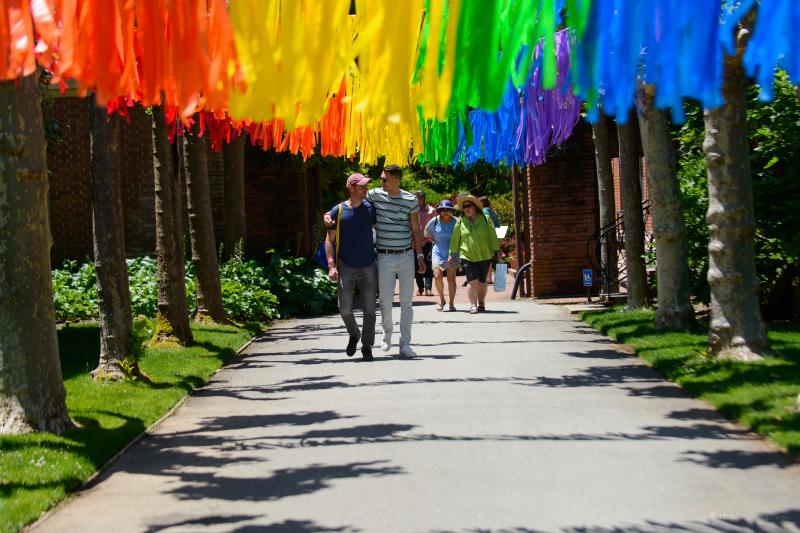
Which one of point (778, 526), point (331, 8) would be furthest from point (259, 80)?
point (778, 526)

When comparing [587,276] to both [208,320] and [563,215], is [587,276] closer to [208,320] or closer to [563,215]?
[563,215]

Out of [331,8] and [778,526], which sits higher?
[331,8]

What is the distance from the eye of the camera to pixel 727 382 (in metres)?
9.51

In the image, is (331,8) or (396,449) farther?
(396,449)

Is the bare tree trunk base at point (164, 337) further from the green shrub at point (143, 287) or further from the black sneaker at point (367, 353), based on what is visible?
the green shrub at point (143, 287)

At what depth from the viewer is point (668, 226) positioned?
531 inches

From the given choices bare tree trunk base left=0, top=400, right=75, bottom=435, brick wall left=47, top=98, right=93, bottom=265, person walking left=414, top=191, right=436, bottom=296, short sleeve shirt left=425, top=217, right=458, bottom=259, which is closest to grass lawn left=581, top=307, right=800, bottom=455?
bare tree trunk base left=0, top=400, right=75, bottom=435

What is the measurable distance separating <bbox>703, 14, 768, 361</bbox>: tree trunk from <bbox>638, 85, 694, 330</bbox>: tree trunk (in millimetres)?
2721

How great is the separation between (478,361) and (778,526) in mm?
6915

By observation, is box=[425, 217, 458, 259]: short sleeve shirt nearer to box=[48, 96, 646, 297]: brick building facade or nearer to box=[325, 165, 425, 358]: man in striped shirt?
box=[48, 96, 646, 297]: brick building facade

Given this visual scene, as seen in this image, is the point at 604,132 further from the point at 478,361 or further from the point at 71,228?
the point at 71,228

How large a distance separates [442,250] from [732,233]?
10.3m

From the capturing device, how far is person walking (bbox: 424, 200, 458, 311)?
64.4 feet

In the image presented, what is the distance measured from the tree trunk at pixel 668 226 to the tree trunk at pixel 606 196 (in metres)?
3.99
